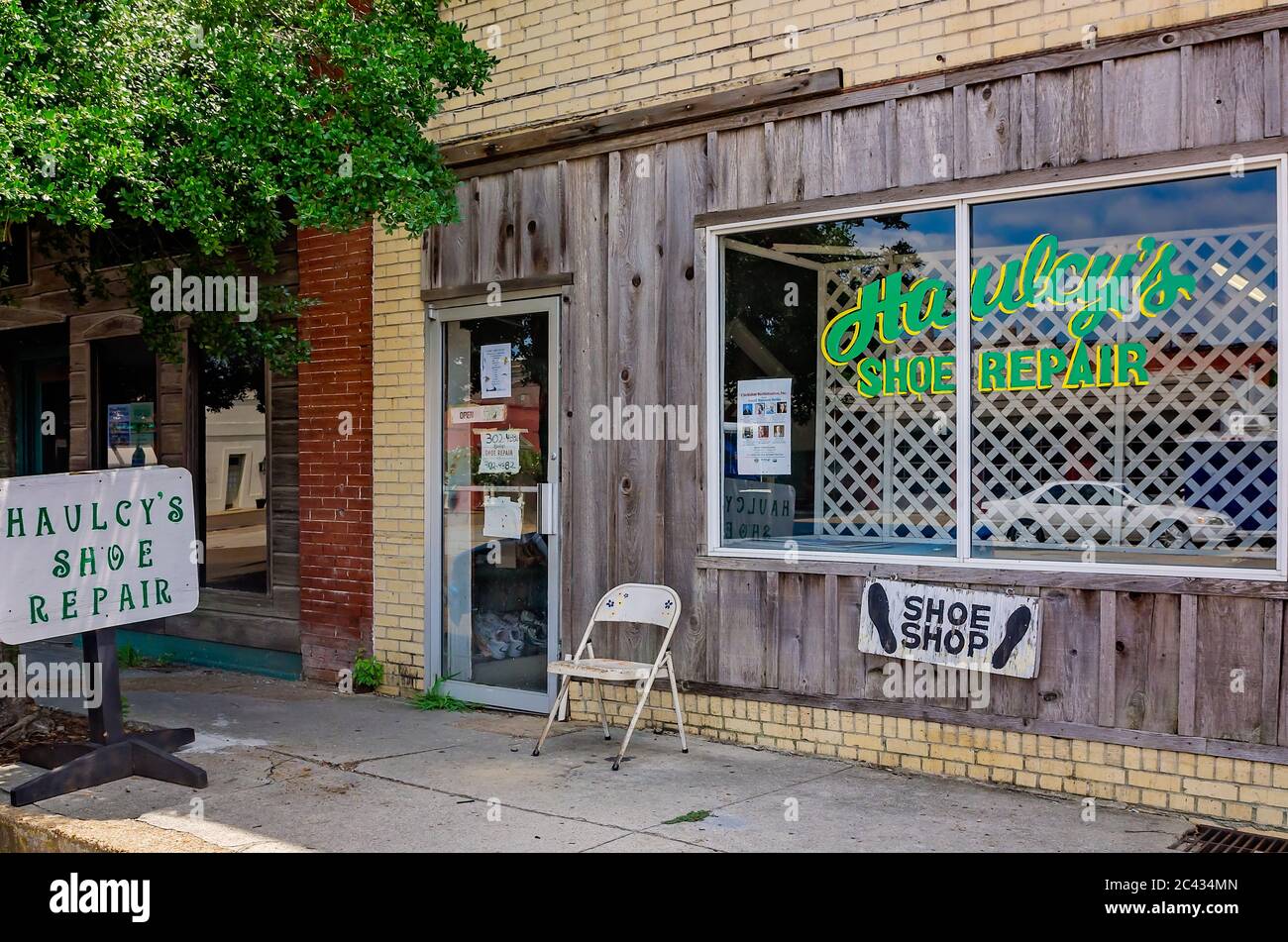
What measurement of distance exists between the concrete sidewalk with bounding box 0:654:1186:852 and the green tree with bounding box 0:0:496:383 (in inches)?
107

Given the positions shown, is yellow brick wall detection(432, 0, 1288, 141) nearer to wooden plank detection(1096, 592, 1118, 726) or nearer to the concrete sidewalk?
wooden plank detection(1096, 592, 1118, 726)

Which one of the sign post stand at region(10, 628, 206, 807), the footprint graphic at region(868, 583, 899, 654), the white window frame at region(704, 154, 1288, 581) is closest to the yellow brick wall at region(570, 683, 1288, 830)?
the footprint graphic at region(868, 583, 899, 654)

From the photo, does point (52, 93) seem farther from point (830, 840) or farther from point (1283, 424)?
point (1283, 424)

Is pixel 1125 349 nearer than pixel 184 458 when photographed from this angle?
Yes

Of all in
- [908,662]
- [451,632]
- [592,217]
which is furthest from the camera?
[451,632]

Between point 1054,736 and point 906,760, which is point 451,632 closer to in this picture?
point 906,760

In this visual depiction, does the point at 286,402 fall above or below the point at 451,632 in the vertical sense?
above

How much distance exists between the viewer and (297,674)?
28.9 feet

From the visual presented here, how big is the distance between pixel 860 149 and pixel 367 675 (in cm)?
469

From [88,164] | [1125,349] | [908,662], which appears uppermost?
[88,164]

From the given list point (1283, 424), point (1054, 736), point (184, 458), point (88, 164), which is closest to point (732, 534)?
point (1054, 736)
